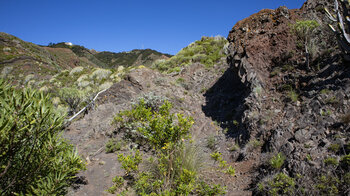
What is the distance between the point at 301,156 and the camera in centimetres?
367

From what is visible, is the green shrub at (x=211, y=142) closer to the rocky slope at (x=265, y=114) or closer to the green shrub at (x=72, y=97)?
the rocky slope at (x=265, y=114)

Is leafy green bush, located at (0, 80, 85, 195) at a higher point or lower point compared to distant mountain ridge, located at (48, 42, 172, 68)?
lower

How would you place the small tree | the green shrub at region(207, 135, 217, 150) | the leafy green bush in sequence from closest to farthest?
the leafy green bush → the green shrub at region(207, 135, 217, 150) → the small tree

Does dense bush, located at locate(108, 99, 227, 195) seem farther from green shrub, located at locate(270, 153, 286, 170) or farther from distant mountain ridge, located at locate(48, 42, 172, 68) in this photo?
distant mountain ridge, located at locate(48, 42, 172, 68)

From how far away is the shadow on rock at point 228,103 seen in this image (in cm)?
644

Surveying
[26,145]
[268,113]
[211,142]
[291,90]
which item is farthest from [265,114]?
[26,145]

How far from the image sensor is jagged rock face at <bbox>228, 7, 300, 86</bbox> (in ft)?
22.8

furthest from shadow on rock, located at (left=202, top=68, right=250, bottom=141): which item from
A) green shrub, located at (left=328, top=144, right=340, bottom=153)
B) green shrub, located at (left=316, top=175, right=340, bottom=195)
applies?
green shrub, located at (left=316, top=175, right=340, bottom=195)

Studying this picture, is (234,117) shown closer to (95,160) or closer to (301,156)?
(301,156)

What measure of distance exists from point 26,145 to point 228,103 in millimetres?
7284

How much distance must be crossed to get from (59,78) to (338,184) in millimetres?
23842

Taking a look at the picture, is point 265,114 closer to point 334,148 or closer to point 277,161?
point 277,161

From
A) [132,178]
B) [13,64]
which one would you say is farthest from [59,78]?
[132,178]

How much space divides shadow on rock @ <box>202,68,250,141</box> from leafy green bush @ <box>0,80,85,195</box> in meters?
4.96
